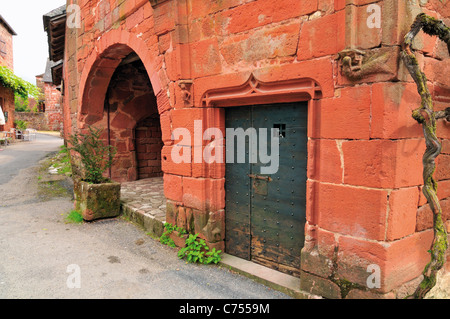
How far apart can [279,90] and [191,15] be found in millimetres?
1536

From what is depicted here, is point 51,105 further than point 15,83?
Yes

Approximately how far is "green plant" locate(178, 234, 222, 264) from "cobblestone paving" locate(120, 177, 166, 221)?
2.85ft

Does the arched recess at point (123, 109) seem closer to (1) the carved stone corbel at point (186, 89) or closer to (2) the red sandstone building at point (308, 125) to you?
(2) the red sandstone building at point (308, 125)

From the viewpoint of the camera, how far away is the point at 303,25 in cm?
273

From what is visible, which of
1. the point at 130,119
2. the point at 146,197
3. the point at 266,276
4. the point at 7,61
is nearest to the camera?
the point at 266,276

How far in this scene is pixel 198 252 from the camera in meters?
3.73

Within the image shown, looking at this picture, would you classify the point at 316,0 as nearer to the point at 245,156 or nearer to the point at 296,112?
the point at 296,112

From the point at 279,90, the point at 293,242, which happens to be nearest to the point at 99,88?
the point at 279,90

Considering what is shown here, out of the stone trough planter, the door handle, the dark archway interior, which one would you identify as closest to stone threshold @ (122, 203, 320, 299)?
the door handle

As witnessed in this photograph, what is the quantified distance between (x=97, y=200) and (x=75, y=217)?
0.50 meters

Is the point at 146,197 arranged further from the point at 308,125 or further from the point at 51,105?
the point at 51,105

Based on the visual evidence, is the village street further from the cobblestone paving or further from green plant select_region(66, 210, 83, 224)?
the cobblestone paving

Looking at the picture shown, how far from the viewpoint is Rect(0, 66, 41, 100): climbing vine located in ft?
58.7

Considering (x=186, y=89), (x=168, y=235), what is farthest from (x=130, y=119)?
(x=186, y=89)
